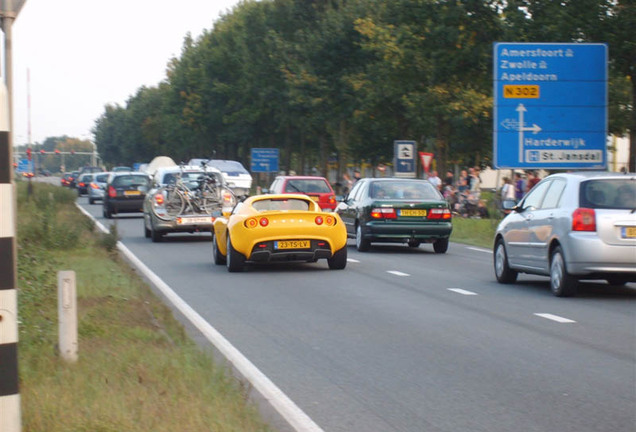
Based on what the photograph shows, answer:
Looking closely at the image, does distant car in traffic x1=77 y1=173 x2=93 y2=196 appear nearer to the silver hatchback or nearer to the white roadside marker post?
the silver hatchback

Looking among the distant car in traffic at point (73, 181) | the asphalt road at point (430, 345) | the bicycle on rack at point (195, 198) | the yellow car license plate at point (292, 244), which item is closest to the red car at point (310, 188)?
the bicycle on rack at point (195, 198)

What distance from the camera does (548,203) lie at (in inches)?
593

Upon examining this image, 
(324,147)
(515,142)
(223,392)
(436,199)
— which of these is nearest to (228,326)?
(223,392)

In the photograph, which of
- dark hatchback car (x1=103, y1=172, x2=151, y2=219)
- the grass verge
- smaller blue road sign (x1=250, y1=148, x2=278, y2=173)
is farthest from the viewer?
smaller blue road sign (x1=250, y1=148, x2=278, y2=173)

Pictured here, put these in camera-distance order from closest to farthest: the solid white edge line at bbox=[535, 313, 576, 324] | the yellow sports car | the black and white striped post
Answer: the black and white striped post, the solid white edge line at bbox=[535, 313, 576, 324], the yellow sports car

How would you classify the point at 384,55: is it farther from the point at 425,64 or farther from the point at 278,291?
the point at 278,291

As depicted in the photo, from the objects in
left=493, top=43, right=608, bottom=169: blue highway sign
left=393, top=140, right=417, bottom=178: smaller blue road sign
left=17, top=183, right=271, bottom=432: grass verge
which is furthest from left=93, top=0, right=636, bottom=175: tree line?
left=17, top=183, right=271, bottom=432: grass verge

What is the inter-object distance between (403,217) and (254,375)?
15212 mm

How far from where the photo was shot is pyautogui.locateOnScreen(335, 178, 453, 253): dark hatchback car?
23406 millimetres

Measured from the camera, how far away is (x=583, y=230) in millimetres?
13789

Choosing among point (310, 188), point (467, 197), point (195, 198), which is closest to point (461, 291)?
point (195, 198)

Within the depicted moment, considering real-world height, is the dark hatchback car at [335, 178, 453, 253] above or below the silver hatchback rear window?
below

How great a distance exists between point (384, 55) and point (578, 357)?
41.3m

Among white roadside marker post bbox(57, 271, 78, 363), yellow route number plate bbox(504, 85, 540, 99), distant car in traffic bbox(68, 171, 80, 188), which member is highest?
yellow route number plate bbox(504, 85, 540, 99)
